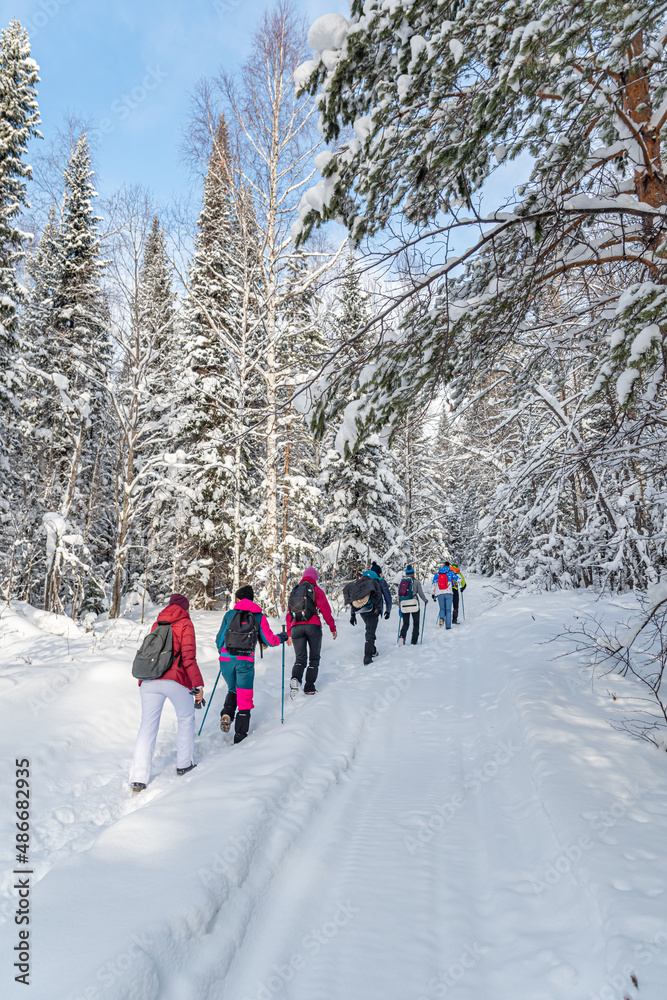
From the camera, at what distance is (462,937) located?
2818 millimetres

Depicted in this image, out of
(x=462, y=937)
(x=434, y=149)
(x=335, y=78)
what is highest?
(x=335, y=78)

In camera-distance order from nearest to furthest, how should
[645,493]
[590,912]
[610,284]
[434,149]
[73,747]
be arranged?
[590,912] → [434,149] → [610,284] → [73,747] → [645,493]

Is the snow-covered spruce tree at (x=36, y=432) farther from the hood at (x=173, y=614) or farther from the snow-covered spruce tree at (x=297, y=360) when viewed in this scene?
the hood at (x=173, y=614)

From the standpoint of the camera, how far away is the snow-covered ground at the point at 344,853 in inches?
96.9

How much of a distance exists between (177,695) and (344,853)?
244cm

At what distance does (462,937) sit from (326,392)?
3963 mm

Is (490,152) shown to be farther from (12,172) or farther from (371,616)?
(12,172)

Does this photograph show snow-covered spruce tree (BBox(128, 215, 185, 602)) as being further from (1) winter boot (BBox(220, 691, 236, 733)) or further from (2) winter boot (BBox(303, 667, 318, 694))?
(1) winter boot (BBox(220, 691, 236, 733))

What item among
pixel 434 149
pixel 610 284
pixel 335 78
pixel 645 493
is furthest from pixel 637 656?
pixel 335 78

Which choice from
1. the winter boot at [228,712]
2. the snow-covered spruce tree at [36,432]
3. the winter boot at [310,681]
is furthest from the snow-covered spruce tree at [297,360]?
the snow-covered spruce tree at [36,432]

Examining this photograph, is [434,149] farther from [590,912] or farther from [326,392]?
[590,912]

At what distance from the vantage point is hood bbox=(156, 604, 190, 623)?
17.7ft

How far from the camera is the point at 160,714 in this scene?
205 inches

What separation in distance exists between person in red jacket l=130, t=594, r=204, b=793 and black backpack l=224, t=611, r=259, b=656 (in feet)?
3.17
